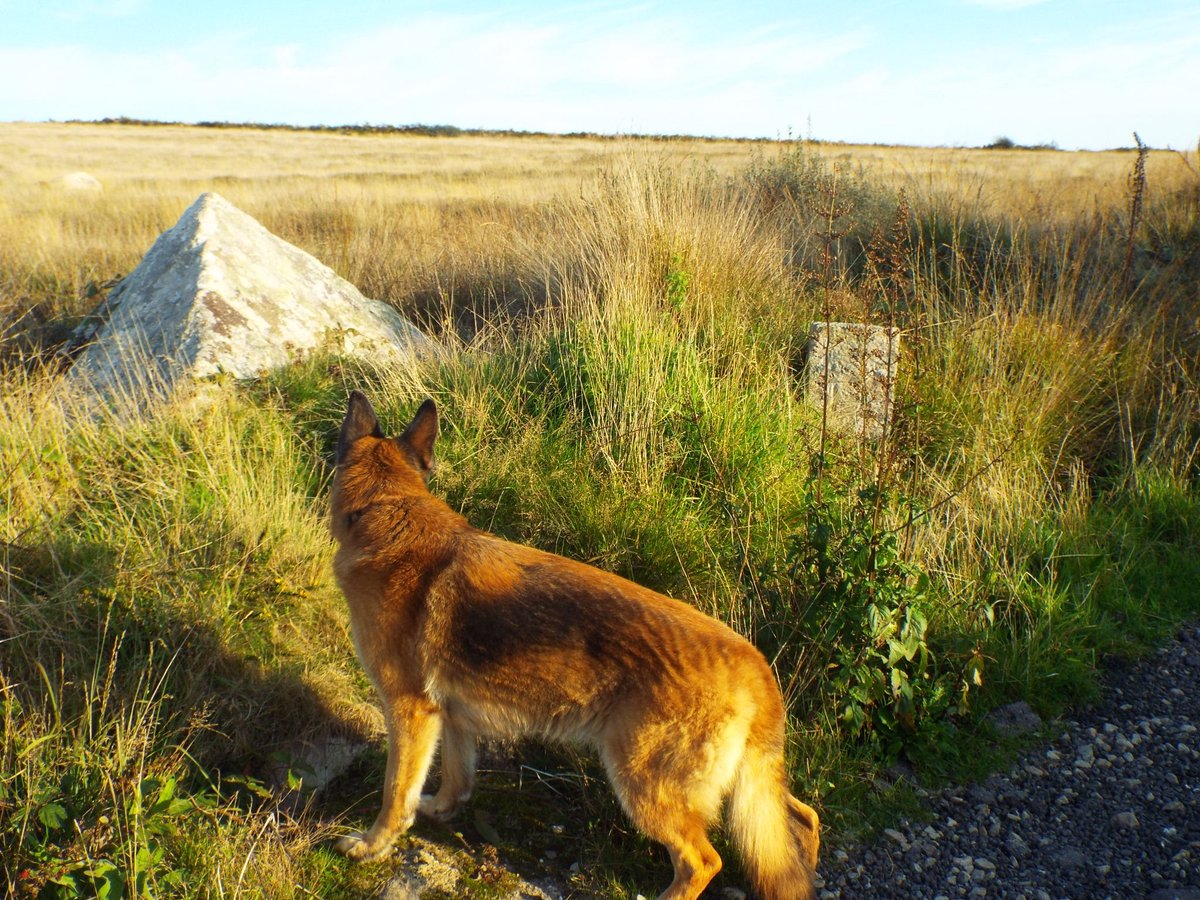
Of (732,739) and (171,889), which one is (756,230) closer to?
(732,739)

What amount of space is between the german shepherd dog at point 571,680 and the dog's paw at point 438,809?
27cm

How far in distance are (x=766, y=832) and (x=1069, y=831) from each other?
1.44 metres

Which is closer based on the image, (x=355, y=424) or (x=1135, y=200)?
(x=355, y=424)

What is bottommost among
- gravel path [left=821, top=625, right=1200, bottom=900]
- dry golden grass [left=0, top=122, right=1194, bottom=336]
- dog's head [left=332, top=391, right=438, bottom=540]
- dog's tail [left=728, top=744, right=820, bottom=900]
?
gravel path [left=821, top=625, right=1200, bottom=900]

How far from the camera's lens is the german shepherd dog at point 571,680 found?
107 inches

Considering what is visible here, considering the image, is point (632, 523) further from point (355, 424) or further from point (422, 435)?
point (355, 424)

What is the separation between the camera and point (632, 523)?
468cm

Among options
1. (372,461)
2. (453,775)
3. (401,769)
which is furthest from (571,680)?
(372,461)

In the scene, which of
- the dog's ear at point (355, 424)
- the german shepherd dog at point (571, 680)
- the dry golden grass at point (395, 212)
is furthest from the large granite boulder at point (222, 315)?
the german shepherd dog at point (571, 680)

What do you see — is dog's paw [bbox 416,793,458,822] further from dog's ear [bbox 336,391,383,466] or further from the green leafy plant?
the green leafy plant

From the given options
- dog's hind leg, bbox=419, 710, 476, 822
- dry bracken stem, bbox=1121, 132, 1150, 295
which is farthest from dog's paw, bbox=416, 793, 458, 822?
dry bracken stem, bbox=1121, 132, 1150, 295

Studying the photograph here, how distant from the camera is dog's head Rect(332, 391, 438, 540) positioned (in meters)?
3.34

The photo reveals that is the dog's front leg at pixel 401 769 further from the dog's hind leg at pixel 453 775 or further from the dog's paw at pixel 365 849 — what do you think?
the dog's hind leg at pixel 453 775

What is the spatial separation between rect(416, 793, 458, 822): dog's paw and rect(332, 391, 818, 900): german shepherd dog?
272 mm
